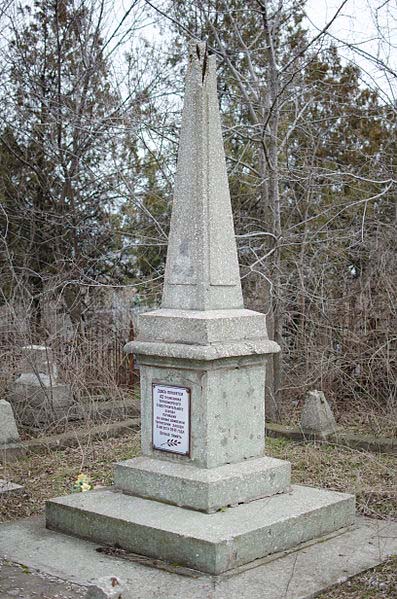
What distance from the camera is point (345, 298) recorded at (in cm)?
1057

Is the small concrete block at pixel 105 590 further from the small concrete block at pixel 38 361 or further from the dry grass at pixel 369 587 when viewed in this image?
the small concrete block at pixel 38 361

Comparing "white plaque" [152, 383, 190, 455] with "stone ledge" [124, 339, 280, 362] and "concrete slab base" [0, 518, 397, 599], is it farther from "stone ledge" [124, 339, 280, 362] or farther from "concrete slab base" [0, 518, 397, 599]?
"concrete slab base" [0, 518, 397, 599]

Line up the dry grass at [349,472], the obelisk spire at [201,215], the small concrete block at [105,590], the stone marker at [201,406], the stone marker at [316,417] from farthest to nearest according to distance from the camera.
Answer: the stone marker at [316,417]
the dry grass at [349,472]
the obelisk spire at [201,215]
the stone marker at [201,406]
the small concrete block at [105,590]

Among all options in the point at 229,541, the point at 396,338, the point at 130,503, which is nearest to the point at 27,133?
the point at 396,338

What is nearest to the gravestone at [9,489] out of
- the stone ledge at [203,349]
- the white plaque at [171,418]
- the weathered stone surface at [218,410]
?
the weathered stone surface at [218,410]

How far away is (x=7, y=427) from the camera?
860 centimetres

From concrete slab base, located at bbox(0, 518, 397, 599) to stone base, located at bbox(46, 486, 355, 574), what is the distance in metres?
0.07

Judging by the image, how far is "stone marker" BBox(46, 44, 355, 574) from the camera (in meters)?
5.52

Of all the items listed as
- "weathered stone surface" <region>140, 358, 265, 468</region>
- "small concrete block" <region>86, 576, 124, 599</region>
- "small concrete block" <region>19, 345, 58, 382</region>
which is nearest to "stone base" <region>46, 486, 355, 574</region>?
"weathered stone surface" <region>140, 358, 265, 468</region>

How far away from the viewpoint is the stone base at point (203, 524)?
501 centimetres

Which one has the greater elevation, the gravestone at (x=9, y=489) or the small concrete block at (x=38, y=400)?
the small concrete block at (x=38, y=400)

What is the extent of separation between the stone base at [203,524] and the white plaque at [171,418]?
42cm

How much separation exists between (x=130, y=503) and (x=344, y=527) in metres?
1.54

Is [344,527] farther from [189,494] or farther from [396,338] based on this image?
[396,338]
